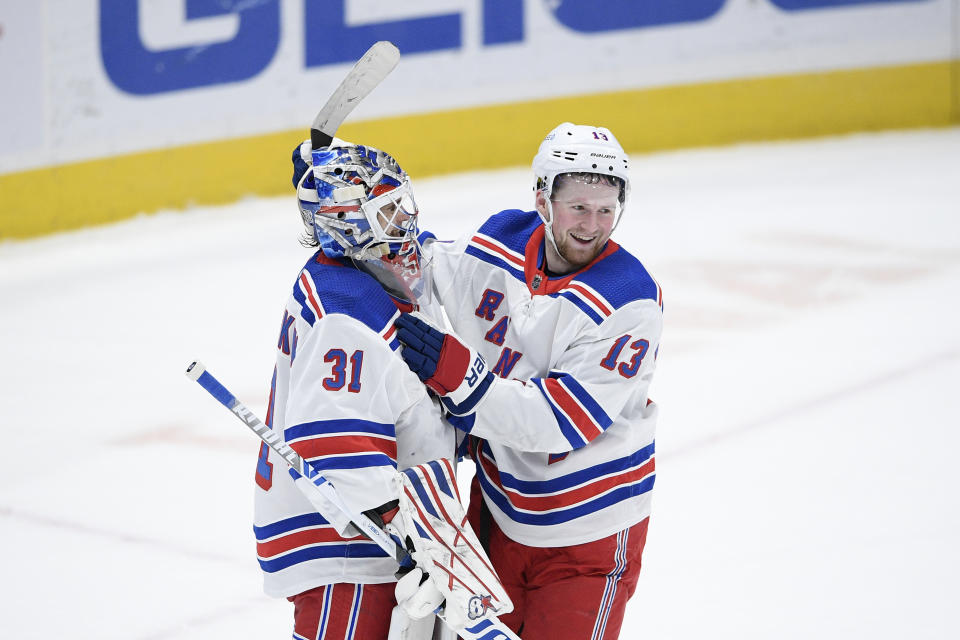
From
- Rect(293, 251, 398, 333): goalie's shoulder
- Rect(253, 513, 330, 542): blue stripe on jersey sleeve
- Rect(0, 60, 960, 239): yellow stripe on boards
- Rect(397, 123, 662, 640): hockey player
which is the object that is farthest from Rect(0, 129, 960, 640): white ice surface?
Rect(293, 251, 398, 333): goalie's shoulder

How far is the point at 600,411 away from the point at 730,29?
6.14 metres

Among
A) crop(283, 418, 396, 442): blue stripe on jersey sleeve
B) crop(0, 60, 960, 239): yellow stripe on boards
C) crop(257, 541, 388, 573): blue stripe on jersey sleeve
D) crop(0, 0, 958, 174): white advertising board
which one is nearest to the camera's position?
crop(283, 418, 396, 442): blue stripe on jersey sleeve

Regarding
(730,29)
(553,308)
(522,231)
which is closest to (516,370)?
(553,308)

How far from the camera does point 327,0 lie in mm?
6961

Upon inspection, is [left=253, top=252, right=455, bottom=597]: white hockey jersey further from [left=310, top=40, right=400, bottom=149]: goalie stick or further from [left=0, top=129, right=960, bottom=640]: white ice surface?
[left=0, top=129, right=960, bottom=640]: white ice surface

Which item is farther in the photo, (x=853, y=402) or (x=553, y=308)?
(x=853, y=402)

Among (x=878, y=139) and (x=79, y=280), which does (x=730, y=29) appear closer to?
(x=878, y=139)

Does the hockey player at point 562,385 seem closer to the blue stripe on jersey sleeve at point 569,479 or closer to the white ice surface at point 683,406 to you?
the blue stripe on jersey sleeve at point 569,479

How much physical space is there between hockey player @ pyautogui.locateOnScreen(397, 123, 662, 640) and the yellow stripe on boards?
5.14 meters

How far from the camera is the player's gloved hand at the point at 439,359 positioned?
1.65 meters

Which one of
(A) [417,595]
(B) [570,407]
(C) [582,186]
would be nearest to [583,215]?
(C) [582,186]

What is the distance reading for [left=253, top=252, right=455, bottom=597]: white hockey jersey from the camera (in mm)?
1610

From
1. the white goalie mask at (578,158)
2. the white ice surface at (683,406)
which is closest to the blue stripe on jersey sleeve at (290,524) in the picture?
the white goalie mask at (578,158)

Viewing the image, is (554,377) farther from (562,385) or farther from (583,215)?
(583,215)
